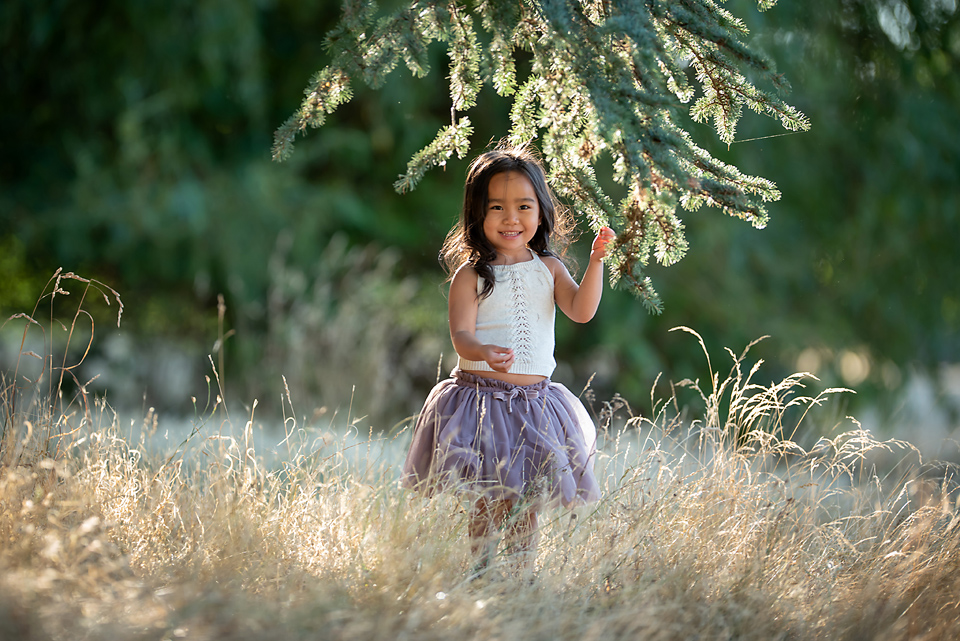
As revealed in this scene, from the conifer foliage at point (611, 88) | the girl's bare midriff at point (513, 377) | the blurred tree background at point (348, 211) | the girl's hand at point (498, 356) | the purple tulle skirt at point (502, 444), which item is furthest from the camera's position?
the blurred tree background at point (348, 211)

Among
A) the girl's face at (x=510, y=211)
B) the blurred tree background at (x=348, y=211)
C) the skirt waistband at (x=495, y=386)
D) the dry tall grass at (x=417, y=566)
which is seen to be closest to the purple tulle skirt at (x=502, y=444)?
the skirt waistband at (x=495, y=386)

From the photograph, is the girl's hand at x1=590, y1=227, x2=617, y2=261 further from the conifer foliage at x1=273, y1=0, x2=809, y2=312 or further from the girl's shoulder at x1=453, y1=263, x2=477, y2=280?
the girl's shoulder at x1=453, y1=263, x2=477, y2=280

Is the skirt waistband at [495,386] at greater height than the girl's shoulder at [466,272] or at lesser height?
lesser

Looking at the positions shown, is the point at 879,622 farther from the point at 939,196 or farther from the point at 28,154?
the point at 28,154

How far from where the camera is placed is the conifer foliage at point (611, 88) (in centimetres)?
195

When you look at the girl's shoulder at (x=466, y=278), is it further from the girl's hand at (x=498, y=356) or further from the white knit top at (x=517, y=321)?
the girl's hand at (x=498, y=356)

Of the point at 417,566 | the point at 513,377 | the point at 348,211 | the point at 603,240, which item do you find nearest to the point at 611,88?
the point at 603,240

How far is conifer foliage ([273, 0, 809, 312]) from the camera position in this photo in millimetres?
1953

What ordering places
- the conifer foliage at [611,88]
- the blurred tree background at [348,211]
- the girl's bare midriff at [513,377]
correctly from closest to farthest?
the conifer foliage at [611,88] → the girl's bare midriff at [513,377] → the blurred tree background at [348,211]

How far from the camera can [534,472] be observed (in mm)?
2273

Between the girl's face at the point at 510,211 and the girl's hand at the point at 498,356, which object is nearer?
the girl's hand at the point at 498,356

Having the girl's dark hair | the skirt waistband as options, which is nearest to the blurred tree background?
the girl's dark hair

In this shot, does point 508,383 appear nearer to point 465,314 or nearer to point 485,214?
point 465,314

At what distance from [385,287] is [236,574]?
13.4ft
